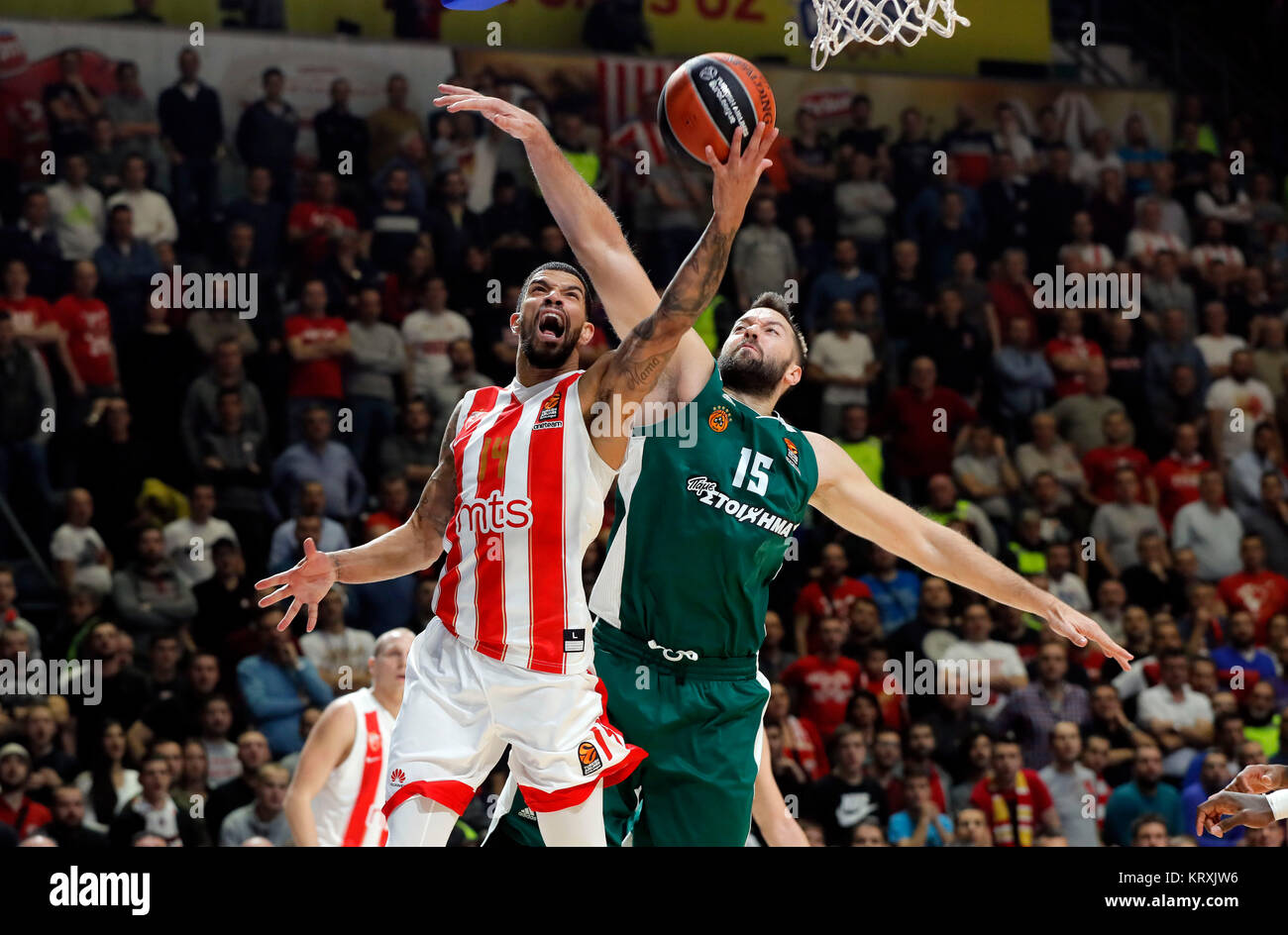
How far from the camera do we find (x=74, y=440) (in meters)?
10.8

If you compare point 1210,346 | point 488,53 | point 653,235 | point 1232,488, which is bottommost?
point 1232,488

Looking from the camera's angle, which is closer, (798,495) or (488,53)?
(798,495)

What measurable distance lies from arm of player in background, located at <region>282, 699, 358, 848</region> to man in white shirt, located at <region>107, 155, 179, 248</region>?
5.49 metres

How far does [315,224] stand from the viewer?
1239 centimetres

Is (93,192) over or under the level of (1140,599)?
over

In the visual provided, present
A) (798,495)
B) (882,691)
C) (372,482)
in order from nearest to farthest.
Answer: (798,495) → (882,691) → (372,482)

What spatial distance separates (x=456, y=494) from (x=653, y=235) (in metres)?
8.09

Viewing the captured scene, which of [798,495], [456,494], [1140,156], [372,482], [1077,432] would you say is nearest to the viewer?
[456,494]

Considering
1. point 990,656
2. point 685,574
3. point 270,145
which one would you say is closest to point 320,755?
point 685,574

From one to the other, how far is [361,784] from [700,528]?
115 inches

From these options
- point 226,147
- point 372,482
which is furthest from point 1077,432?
point 226,147

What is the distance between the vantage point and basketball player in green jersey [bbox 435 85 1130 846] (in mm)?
5539

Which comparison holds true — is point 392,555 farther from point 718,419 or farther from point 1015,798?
point 1015,798

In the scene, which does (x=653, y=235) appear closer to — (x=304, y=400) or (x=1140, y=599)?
(x=304, y=400)
